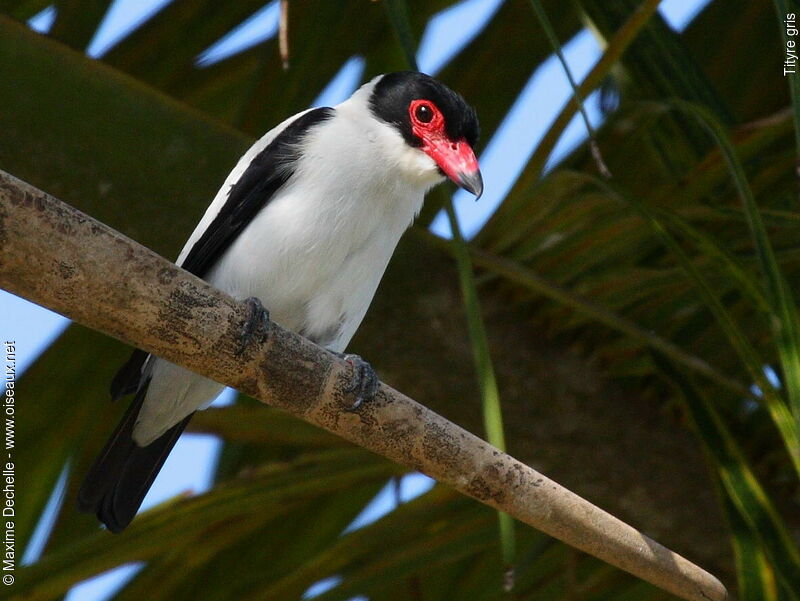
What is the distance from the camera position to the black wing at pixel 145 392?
1974mm

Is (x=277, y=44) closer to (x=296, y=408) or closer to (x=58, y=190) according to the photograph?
(x=58, y=190)

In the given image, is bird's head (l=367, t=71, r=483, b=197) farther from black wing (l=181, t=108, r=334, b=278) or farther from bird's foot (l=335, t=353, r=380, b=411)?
bird's foot (l=335, t=353, r=380, b=411)

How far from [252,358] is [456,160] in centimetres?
95

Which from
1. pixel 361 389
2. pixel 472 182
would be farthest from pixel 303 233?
pixel 361 389

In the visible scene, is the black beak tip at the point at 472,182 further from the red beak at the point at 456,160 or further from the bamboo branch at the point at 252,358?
the bamboo branch at the point at 252,358

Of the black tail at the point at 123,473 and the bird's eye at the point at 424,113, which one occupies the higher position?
the bird's eye at the point at 424,113

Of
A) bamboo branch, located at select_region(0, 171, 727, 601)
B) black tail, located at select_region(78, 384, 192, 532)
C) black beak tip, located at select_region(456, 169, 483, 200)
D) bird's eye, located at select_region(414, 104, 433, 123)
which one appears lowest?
bamboo branch, located at select_region(0, 171, 727, 601)

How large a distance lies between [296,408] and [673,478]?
95 cm

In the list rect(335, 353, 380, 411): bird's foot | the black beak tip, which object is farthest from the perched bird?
rect(335, 353, 380, 411): bird's foot

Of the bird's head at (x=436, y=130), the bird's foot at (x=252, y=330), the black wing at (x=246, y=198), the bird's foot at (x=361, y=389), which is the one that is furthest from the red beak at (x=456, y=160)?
the bird's foot at (x=252, y=330)

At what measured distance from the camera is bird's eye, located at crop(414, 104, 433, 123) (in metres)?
2.22

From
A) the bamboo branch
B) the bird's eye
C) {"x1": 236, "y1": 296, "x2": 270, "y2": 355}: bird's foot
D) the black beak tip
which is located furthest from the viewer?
the bird's eye

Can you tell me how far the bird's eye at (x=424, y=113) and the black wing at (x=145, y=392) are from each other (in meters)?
0.24

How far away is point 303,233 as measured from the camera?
6.77 ft
